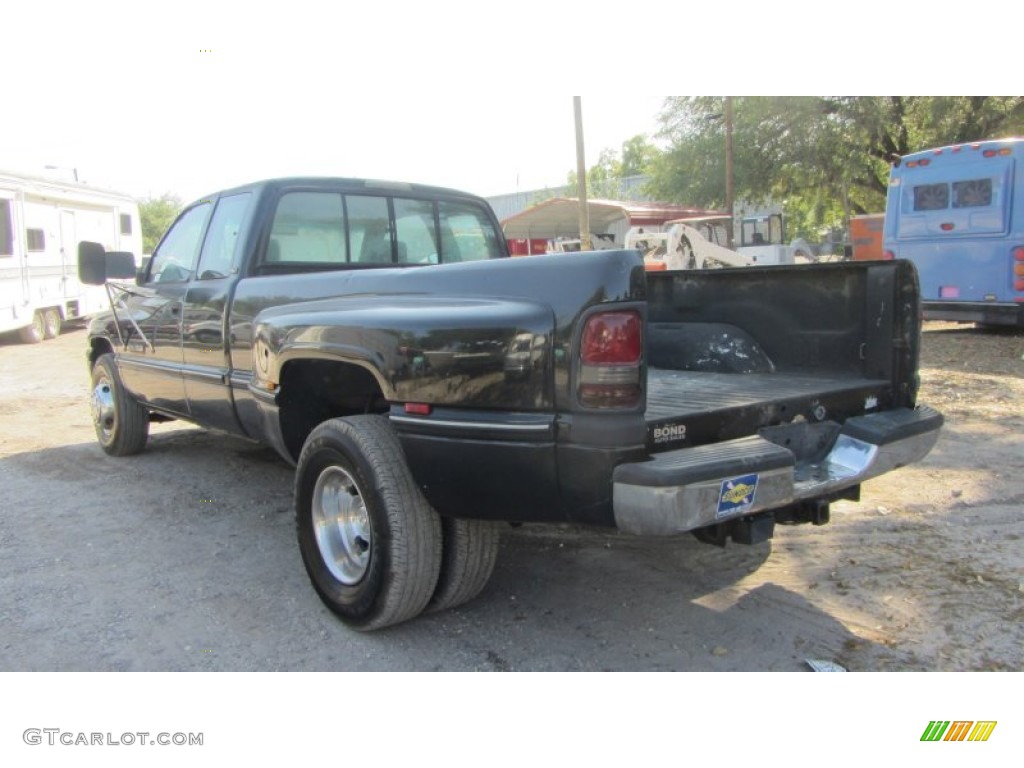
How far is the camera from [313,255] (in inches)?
169

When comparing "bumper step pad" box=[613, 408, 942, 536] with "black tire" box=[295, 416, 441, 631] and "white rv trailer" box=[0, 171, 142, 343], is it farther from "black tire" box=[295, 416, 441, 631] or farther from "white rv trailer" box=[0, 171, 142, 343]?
"white rv trailer" box=[0, 171, 142, 343]

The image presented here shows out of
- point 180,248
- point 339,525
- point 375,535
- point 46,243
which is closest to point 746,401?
point 375,535

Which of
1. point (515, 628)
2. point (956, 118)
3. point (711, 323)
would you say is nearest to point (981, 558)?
point (711, 323)

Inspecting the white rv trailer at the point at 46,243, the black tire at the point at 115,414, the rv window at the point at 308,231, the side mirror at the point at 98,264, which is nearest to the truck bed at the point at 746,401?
the rv window at the point at 308,231

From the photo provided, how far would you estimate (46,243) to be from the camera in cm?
1445

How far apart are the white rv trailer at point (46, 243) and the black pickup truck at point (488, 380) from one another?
990 centimetres

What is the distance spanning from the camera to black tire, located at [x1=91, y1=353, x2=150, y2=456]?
5871 millimetres

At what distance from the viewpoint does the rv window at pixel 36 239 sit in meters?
13.8

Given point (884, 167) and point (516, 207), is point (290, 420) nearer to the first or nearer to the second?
point (884, 167)

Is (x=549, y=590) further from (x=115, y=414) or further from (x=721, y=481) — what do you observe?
(x=115, y=414)

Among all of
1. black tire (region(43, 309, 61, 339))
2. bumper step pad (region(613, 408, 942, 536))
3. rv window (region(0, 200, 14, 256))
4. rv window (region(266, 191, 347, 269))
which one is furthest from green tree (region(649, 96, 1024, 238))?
bumper step pad (region(613, 408, 942, 536))

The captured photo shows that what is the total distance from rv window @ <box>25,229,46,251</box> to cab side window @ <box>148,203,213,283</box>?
1037 cm
